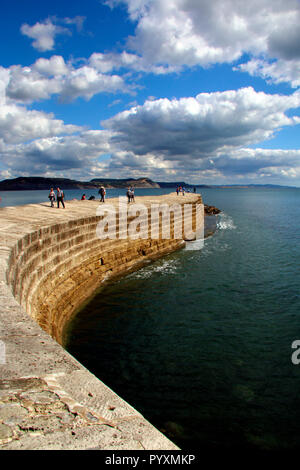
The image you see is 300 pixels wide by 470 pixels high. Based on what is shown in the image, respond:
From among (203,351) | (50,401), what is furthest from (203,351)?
(50,401)

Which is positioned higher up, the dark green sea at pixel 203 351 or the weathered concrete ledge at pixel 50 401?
the weathered concrete ledge at pixel 50 401

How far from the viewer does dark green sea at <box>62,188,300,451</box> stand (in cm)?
602

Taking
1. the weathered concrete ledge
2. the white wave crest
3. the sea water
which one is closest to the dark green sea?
the sea water

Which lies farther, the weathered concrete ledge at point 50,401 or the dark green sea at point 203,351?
the dark green sea at point 203,351

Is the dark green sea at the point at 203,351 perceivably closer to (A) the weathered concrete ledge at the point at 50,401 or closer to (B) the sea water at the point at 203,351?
(B) the sea water at the point at 203,351

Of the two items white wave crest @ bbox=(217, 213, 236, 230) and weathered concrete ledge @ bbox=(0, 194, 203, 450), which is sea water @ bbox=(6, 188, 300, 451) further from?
white wave crest @ bbox=(217, 213, 236, 230)

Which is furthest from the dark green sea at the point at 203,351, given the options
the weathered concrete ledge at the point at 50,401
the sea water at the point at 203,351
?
the weathered concrete ledge at the point at 50,401

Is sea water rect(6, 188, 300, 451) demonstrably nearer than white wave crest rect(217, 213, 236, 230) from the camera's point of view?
Yes

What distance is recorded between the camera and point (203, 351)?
8.55 m

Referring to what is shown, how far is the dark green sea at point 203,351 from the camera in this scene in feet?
19.8

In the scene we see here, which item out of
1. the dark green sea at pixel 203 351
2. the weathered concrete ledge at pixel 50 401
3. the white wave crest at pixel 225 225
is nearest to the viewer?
the weathered concrete ledge at pixel 50 401

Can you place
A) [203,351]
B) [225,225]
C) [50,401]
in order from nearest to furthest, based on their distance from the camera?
A: [50,401]
[203,351]
[225,225]

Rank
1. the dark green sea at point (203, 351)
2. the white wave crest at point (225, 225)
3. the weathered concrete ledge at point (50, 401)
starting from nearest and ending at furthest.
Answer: the weathered concrete ledge at point (50, 401)
the dark green sea at point (203, 351)
the white wave crest at point (225, 225)

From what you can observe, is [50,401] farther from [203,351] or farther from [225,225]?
[225,225]
